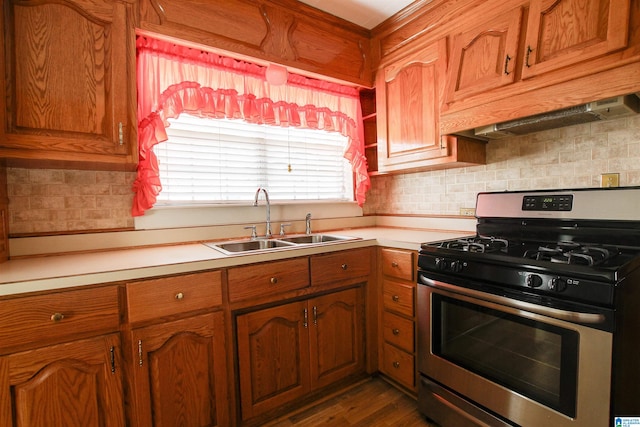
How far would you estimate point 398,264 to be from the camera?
180 centimetres

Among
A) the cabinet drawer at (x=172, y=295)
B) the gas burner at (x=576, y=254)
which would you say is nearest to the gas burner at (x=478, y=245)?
the gas burner at (x=576, y=254)

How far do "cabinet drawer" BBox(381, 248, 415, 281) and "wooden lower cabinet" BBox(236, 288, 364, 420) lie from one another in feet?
0.74

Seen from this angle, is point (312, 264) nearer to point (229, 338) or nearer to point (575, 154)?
point (229, 338)

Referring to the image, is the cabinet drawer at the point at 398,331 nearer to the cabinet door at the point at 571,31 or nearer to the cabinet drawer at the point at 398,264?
the cabinet drawer at the point at 398,264

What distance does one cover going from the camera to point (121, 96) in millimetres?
1471

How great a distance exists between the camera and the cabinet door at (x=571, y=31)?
1.21 meters

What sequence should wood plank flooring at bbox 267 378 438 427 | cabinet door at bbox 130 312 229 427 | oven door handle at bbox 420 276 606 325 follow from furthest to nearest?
wood plank flooring at bbox 267 378 438 427 → cabinet door at bbox 130 312 229 427 → oven door handle at bbox 420 276 606 325

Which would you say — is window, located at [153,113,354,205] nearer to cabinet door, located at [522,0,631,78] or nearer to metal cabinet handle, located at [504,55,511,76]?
metal cabinet handle, located at [504,55,511,76]

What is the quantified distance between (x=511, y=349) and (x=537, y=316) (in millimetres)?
213

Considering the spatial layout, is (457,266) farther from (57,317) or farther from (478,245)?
(57,317)

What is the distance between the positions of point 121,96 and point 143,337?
111 cm

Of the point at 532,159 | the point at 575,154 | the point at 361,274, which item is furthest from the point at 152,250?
the point at 575,154

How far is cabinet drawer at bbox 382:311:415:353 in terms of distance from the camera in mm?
1765

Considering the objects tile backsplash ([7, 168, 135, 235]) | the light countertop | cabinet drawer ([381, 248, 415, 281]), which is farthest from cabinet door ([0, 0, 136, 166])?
cabinet drawer ([381, 248, 415, 281])
